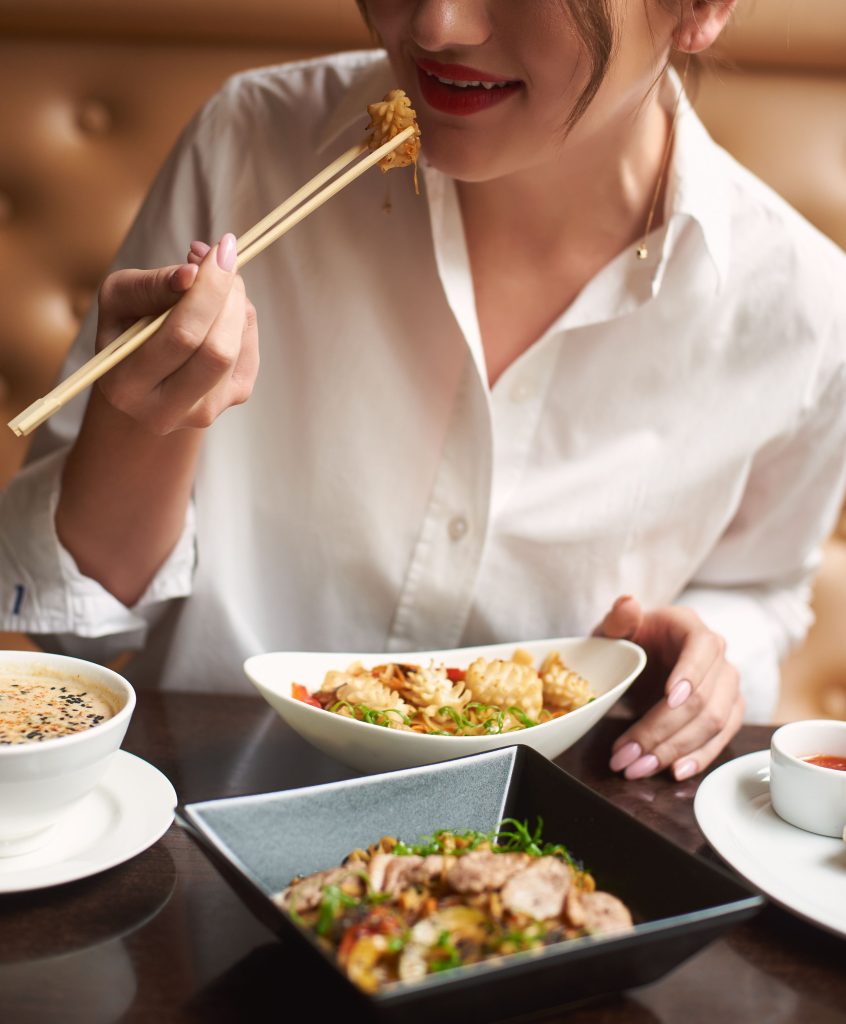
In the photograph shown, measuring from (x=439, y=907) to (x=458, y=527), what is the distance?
77 centimetres

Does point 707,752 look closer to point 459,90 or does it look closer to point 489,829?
point 489,829

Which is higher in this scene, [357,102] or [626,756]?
[357,102]


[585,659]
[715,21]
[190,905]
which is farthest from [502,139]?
[190,905]

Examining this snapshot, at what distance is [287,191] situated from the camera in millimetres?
1512

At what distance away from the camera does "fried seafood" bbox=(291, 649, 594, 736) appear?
102 cm

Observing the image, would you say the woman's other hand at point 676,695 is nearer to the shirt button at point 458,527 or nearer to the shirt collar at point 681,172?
the shirt button at point 458,527

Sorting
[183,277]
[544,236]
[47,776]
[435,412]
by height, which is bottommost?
[47,776]

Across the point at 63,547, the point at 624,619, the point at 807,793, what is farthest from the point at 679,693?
the point at 63,547

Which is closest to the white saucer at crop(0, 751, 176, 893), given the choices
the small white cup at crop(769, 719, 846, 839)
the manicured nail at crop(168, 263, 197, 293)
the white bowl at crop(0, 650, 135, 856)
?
the white bowl at crop(0, 650, 135, 856)

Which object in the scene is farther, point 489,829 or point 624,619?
point 624,619

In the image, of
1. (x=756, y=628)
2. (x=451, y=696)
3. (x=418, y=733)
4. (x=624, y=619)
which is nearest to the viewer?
(x=418, y=733)

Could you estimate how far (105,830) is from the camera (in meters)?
0.85

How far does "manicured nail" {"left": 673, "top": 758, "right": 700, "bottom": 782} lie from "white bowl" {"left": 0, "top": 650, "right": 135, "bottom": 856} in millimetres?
541

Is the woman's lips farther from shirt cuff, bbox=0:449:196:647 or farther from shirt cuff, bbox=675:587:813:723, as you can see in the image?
shirt cuff, bbox=675:587:813:723
